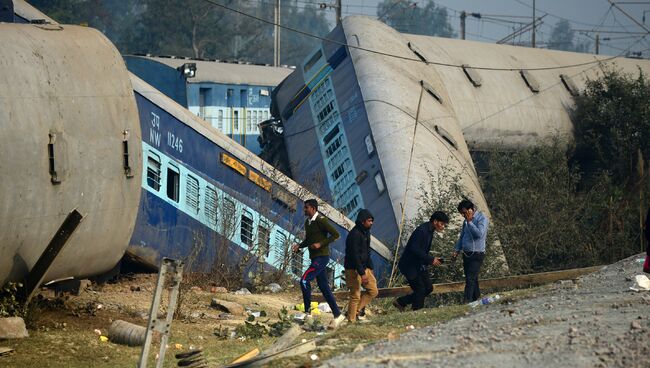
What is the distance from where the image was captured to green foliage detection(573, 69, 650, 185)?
29.8m

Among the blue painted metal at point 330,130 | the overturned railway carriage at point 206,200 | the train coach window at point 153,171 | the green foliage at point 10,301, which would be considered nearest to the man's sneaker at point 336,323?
the green foliage at point 10,301

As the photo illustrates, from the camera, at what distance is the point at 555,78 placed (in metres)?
33.6

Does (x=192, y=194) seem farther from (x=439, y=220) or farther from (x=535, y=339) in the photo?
(x=535, y=339)

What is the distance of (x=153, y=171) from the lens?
56.0 feet

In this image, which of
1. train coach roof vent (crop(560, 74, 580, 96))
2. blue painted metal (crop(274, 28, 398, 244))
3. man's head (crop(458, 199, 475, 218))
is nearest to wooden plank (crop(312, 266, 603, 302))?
man's head (crop(458, 199, 475, 218))

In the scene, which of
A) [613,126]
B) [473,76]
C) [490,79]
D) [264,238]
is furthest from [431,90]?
[264,238]

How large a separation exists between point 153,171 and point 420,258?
202 inches

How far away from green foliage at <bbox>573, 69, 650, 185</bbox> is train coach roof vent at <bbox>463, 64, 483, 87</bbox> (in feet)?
10.8

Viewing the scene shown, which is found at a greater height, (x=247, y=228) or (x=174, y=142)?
(x=174, y=142)

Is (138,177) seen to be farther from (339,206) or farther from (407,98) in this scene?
(407,98)

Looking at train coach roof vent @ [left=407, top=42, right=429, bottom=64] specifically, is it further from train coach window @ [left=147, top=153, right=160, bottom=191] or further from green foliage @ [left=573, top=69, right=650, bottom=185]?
train coach window @ [left=147, top=153, right=160, bottom=191]

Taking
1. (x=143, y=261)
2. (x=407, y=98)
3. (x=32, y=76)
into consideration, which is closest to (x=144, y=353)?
(x=32, y=76)

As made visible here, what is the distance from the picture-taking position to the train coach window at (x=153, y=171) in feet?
55.8

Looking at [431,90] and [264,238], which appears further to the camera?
[431,90]
